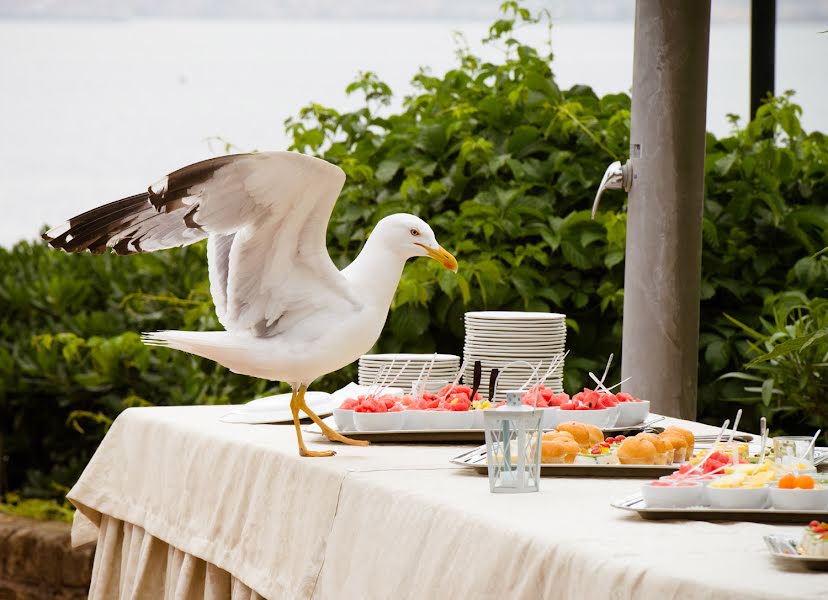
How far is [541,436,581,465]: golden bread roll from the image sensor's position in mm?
2010

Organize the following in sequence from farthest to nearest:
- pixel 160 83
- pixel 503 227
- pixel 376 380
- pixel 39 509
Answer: pixel 160 83
pixel 39 509
pixel 503 227
pixel 376 380

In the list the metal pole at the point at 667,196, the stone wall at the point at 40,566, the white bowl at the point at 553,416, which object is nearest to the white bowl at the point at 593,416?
the white bowl at the point at 553,416

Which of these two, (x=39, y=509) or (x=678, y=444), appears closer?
(x=678, y=444)

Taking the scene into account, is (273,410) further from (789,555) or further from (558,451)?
(789,555)

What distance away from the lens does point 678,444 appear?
80.4 inches

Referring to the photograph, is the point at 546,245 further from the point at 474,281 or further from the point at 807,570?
the point at 807,570

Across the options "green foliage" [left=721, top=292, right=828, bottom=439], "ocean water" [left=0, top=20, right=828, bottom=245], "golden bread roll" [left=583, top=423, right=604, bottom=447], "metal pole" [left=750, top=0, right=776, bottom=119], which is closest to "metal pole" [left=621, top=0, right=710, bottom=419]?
"green foliage" [left=721, top=292, right=828, bottom=439]

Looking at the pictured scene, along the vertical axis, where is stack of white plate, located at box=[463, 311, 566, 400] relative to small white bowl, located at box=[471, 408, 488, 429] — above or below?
above

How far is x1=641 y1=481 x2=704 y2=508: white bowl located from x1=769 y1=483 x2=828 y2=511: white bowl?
0.11 m

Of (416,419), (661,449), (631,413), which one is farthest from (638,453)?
(416,419)

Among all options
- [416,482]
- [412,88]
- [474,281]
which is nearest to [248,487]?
[416,482]

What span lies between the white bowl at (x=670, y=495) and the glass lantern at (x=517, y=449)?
0.25m

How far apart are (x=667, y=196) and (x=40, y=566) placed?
106 inches

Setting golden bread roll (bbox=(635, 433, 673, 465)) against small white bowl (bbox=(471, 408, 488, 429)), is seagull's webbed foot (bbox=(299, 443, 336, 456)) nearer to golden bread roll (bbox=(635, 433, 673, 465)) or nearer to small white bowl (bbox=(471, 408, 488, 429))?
small white bowl (bbox=(471, 408, 488, 429))
